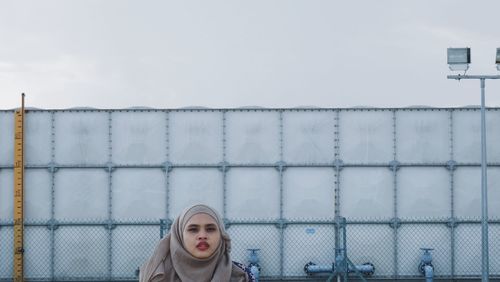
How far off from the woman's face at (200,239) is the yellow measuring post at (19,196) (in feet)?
51.1

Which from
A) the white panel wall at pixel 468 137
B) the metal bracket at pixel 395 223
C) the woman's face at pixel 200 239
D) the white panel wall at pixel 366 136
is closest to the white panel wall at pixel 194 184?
the white panel wall at pixel 366 136

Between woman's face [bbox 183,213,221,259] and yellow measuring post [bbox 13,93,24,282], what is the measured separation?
15.6 metres

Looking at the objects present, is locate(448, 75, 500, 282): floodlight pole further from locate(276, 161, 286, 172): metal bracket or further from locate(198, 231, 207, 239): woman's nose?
locate(198, 231, 207, 239): woman's nose

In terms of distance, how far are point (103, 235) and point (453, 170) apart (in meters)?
9.34

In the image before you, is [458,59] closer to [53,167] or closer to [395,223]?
[395,223]

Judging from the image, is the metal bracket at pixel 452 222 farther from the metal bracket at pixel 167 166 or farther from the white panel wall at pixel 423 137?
the metal bracket at pixel 167 166

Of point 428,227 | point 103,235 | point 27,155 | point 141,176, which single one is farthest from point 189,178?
point 428,227

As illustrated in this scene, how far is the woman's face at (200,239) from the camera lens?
4156mm

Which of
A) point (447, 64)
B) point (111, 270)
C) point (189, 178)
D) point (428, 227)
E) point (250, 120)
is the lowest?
point (111, 270)

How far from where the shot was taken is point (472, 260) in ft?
62.0

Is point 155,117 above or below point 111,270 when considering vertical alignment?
above

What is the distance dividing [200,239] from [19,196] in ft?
51.5

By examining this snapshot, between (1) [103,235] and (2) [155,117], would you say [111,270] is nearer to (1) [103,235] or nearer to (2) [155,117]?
(1) [103,235]

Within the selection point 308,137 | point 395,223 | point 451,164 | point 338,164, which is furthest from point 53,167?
point 451,164
